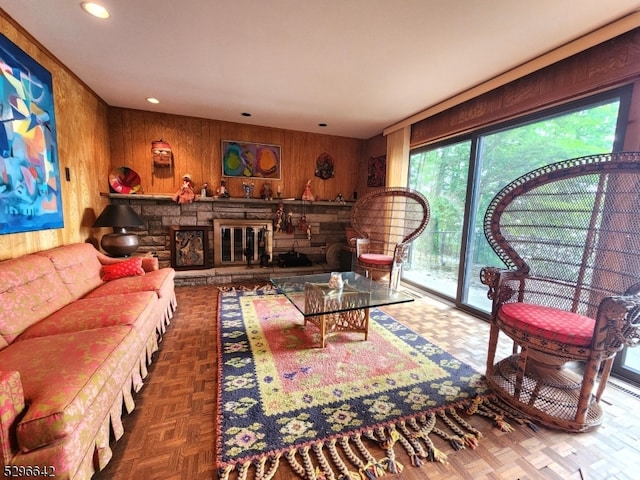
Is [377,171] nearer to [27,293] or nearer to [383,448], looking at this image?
[383,448]

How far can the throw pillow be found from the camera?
94.2 inches

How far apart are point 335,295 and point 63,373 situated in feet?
5.43

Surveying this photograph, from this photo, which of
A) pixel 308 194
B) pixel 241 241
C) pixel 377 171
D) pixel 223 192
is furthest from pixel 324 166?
pixel 241 241

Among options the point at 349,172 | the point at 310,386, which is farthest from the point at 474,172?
the point at 310,386

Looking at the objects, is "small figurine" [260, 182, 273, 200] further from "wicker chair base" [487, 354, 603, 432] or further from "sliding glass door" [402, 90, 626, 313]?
"wicker chair base" [487, 354, 603, 432]

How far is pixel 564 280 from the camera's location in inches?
69.6

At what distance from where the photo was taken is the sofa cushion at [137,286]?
6.77ft

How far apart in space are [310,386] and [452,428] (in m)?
0.80

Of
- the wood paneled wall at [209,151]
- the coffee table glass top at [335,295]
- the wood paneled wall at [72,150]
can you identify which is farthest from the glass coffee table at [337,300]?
the wood paneled wall at [209,151]

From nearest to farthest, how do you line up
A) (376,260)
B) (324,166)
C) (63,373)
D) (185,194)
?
(63,373) < (376,260) < (185,194) < (324,166)

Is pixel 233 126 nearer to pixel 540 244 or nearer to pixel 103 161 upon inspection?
pixel 103 161

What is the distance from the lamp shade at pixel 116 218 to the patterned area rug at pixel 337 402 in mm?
1668

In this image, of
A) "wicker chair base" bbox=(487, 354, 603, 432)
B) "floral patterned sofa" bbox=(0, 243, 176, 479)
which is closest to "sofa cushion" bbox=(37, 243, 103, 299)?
"floral patterned sofa" bbox=(0, 243, 176, 479)

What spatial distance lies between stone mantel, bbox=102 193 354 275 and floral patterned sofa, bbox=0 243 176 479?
160 centimetres
